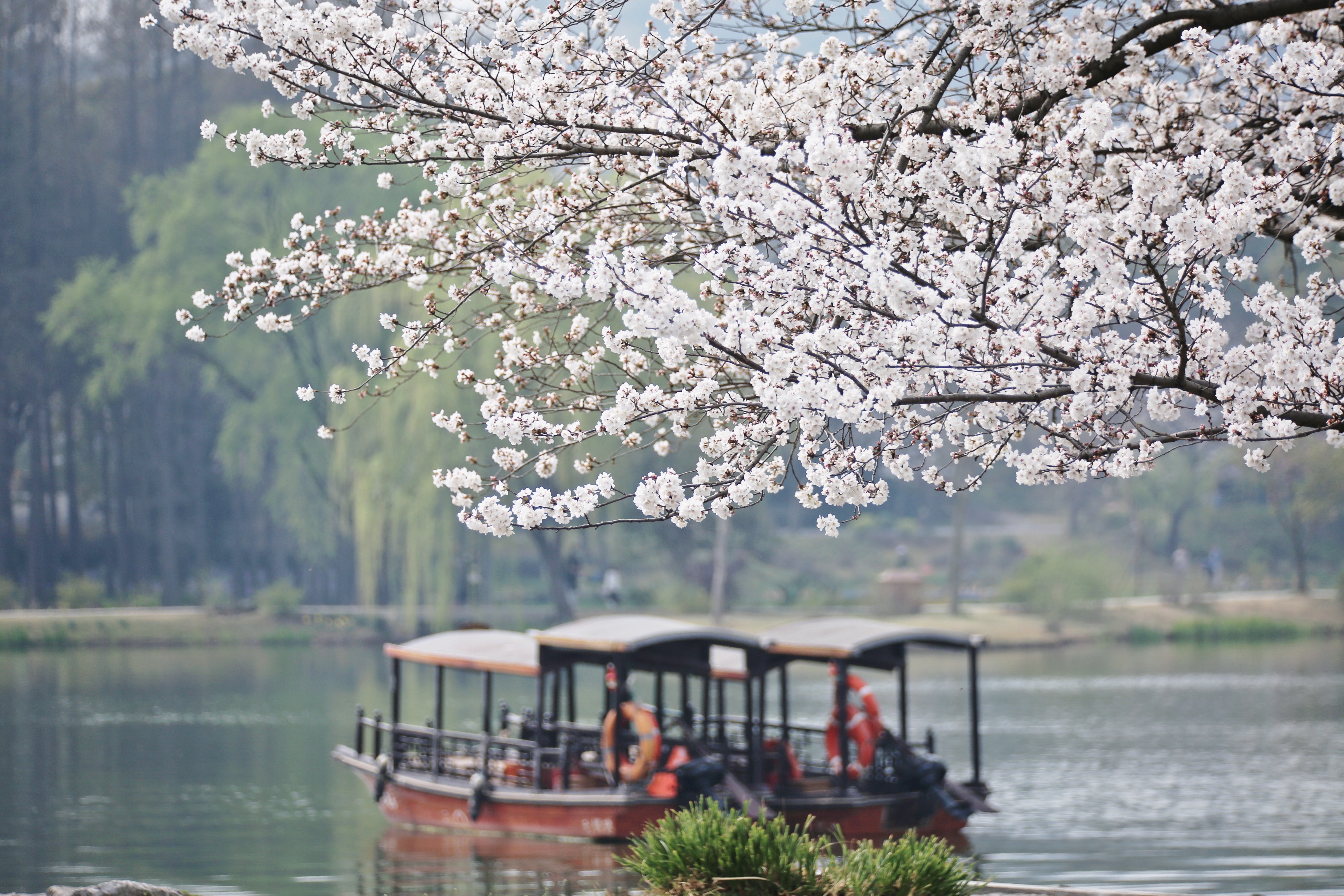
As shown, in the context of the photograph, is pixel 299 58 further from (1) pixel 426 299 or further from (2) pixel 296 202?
(2) pixel 296 202

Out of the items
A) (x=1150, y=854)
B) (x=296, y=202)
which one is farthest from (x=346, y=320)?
(x=1150, y=854)

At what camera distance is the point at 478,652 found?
17.0 m

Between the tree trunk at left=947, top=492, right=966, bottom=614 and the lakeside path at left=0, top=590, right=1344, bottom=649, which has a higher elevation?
the tree trunk at left=947, top=492, right=966, bottom=614

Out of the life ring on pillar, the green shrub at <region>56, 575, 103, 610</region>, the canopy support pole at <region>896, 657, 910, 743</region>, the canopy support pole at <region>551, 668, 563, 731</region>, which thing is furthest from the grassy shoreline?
the life ring on pillar

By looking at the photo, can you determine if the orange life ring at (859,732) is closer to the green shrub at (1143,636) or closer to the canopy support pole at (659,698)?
the canopy support pole at (659,698)

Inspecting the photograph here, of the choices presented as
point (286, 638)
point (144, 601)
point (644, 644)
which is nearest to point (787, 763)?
point (644, 644)

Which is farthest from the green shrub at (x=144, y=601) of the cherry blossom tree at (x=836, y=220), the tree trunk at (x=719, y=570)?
the cherry blossom tree at (x=836, y=220)

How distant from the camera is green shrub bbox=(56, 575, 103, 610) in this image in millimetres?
45156

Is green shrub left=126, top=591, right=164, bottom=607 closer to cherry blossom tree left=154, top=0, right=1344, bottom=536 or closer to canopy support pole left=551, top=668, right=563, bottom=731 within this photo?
canopy support pole left=551, top=668, right=563, bottom=731

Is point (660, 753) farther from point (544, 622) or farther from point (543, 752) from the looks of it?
point (544, 622)

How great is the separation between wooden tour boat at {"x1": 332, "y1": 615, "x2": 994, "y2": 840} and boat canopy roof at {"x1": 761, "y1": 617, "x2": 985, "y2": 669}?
21mm

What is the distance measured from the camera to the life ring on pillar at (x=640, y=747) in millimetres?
15492

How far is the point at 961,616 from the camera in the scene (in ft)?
152

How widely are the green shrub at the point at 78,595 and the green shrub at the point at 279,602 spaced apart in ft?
18.1
